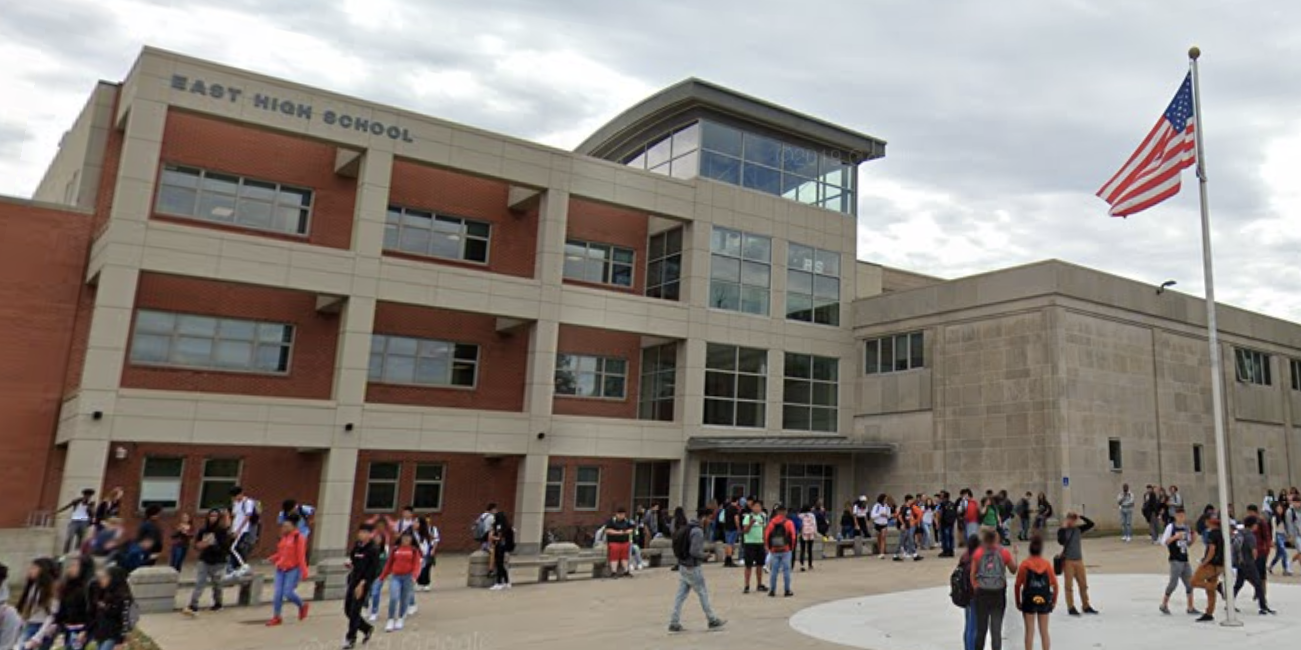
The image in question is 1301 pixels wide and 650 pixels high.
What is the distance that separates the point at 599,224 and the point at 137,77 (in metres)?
16.3

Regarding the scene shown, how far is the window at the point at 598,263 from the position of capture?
32.2 meters

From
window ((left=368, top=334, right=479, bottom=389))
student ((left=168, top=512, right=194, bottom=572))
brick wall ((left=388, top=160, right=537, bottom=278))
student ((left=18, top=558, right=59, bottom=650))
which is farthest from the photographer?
brick wall ((left=388, top=160, right=537, bottom=278))

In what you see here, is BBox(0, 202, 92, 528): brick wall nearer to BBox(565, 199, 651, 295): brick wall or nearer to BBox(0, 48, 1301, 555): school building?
BBox(0, 48, 1301, 555): school building

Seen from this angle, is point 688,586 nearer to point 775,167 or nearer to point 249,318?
point 249,318

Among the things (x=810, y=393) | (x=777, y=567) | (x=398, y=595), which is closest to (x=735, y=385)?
(x=810, y=393)

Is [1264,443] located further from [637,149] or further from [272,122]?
[272,122]

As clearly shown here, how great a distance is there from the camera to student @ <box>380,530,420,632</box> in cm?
1348

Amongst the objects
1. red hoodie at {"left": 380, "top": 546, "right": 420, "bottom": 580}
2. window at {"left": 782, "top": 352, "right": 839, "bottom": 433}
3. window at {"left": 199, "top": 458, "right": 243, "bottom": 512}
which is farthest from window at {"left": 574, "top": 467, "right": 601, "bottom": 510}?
red hoodie at {"left": 380, "top": 546, "right": 420, "bottom": 580}

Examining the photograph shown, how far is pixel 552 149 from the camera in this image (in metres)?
29.9

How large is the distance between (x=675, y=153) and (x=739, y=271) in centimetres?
600

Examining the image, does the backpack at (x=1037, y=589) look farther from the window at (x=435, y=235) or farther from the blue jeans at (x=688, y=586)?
the window at (x=435, y=235)

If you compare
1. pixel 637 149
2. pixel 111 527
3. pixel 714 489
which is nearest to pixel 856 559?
pixel 714 489

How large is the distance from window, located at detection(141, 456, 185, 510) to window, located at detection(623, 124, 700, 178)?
20.8 metres

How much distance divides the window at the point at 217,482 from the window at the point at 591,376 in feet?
36.9
